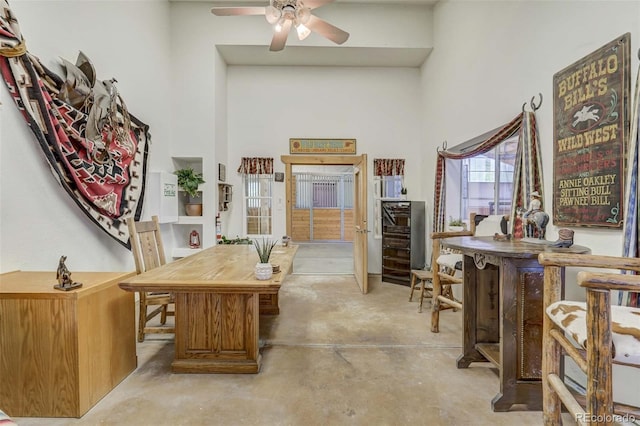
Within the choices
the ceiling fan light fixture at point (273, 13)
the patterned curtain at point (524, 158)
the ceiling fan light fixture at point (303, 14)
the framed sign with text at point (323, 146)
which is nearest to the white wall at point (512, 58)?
the patterned curtain at point (524, 158)

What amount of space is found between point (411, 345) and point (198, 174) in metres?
3.69

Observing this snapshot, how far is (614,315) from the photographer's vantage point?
113cm

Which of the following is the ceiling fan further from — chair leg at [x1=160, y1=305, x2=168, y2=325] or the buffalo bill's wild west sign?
chair leg at [x1=160, y1=305, x2=168, y2=325]

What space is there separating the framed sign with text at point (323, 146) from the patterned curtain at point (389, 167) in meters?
0.48

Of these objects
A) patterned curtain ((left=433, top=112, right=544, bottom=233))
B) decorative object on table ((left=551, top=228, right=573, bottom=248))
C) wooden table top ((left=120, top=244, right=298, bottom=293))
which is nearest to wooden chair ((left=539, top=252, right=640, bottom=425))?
decorative object on table ((left=551, top=228, right=573, bottom=248))

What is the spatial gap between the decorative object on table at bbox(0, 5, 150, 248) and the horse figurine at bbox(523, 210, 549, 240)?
11.4 ft

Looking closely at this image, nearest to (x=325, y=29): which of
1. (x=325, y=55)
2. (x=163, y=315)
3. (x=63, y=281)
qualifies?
(x=325, y=55)

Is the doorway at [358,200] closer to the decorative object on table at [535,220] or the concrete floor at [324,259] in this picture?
the concrete floor at [324,259]

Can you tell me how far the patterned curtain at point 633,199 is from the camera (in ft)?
4.71

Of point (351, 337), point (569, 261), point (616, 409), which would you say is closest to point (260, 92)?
point (351, 337)

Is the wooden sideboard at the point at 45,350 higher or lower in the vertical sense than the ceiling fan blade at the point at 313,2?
lower

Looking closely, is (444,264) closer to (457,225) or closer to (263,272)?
(457,225)

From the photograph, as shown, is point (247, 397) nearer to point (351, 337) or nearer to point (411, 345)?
point (351, 337)

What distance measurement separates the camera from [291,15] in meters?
2.59
